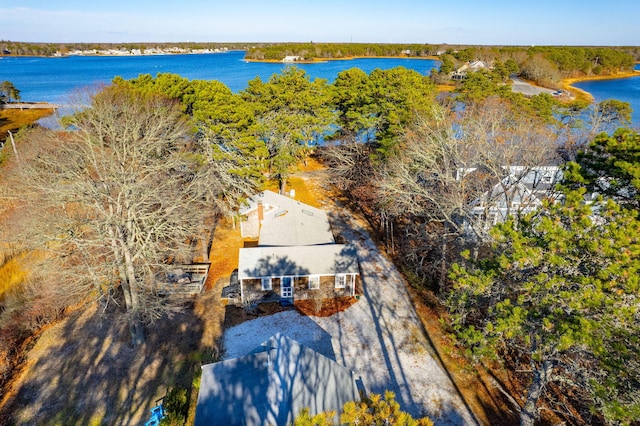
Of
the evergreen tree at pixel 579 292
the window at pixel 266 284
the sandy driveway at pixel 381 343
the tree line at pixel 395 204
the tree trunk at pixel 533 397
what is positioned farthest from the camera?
the window at pixel 266 284

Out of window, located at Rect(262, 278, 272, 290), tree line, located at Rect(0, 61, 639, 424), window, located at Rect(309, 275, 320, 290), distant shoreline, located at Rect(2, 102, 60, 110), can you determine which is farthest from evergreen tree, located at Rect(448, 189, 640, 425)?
distant shoreline, located at Rect(2, 102, 60, 110)

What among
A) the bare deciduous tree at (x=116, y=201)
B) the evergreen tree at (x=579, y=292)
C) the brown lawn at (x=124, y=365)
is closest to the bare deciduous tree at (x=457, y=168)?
the brown lawn at (x=124, y=365)

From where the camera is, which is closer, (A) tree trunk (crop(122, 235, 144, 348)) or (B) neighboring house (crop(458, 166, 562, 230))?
(A) tree trunk (crop(122, 235, 144, 348))

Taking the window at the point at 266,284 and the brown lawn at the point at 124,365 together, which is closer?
the brown lawn at the point at 124,365

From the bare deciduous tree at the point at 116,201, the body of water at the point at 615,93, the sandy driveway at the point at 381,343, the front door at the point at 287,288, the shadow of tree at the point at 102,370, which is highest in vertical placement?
the body of water at the point at 615,93

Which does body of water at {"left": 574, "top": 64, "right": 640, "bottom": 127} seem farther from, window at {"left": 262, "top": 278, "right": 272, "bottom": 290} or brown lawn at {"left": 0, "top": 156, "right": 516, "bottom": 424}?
window at {"left": 262, "top": 278, "right": 272, "bottom": 290}

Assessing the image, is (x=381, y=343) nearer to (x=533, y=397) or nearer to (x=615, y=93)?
(x=533, y=397)

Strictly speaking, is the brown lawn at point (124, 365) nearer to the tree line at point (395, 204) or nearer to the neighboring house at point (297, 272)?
the neighboring house at point (297, 272)

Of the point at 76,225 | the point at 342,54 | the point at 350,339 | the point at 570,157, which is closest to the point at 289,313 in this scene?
the point at 350,339
